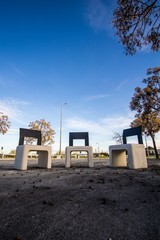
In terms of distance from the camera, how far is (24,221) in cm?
137

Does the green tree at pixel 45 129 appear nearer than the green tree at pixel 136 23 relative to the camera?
No

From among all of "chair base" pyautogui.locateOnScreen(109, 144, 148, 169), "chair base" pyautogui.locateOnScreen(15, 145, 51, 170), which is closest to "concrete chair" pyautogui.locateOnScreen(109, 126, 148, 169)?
"chair base" pyautogui.locateOnScreen(109, 144, 148, 169)

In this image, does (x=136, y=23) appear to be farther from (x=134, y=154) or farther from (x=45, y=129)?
(x=45, y=129)

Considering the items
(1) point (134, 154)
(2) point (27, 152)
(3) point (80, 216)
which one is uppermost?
(2) point (27, 152)

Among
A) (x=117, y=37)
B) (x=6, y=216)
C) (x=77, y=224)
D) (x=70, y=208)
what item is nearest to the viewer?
(x=77, y=224)

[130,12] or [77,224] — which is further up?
[130,12]

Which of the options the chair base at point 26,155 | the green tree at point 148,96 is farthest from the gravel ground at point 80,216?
the green tree at point 148,96

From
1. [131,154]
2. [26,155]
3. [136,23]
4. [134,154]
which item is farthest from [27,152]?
[136,23]

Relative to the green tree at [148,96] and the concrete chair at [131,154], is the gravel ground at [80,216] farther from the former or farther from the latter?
the green tree at [148,96]

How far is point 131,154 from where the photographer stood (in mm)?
5492

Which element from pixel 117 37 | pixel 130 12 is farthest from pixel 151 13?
pixel 117 37

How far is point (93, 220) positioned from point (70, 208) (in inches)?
16.0

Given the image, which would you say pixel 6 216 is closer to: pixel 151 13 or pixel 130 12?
pixel 130 12

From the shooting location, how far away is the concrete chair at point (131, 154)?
5.55m
